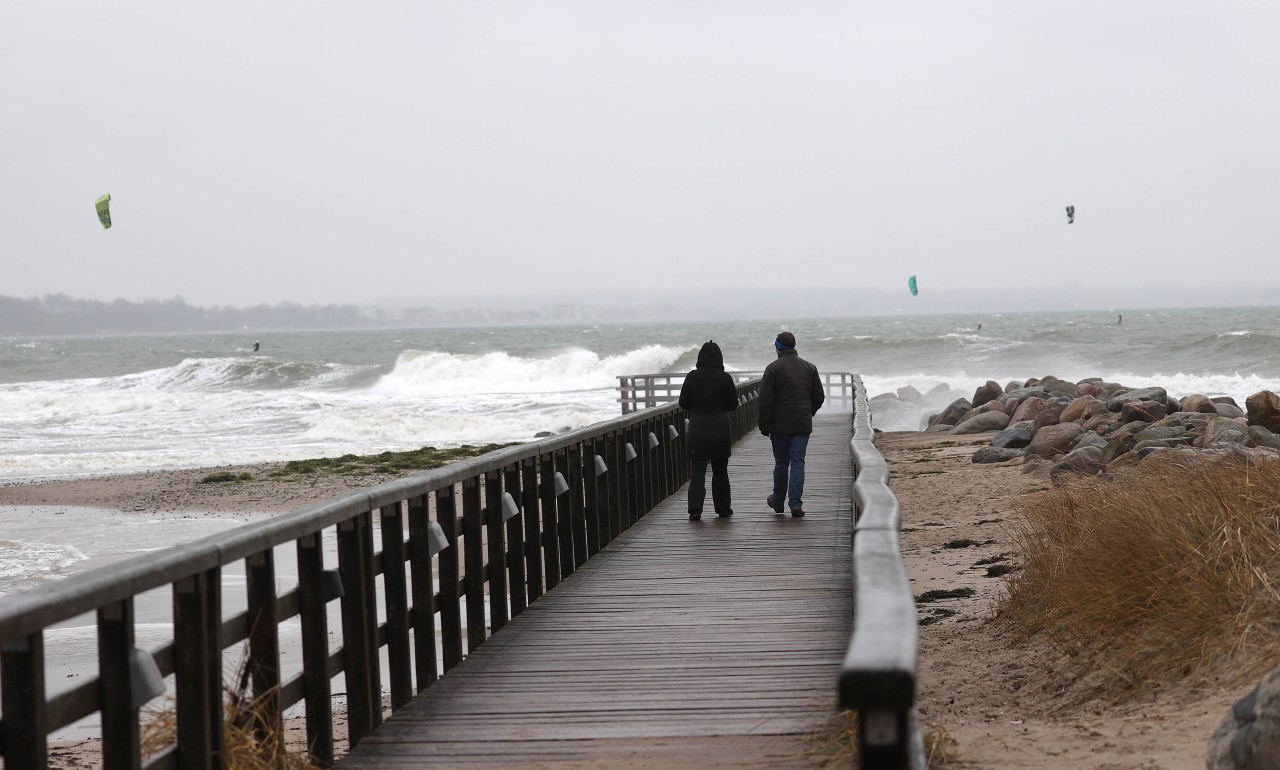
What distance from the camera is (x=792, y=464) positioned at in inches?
454

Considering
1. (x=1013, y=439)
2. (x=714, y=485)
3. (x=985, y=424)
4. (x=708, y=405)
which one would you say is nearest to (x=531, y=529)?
(x=708, y=405)

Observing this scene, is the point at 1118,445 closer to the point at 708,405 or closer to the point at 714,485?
the point at 714,485

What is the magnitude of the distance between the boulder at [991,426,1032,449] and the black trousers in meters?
9.92

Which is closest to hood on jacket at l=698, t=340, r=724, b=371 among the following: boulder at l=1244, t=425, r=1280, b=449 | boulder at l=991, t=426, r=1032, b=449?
boulder at l=1244, t=425, r=1280, b=449

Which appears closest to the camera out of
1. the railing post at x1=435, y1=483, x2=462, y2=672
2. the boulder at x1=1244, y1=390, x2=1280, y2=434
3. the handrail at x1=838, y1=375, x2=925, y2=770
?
the handrail at x1=838, y1=375, x2=925, y2=770

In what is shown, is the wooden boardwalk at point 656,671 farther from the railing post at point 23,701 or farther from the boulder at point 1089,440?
the boulder at point 1089,440

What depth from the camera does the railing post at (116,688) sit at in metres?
3.30

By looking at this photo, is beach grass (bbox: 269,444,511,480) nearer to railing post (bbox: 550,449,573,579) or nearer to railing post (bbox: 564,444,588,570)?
railing post (bbox: 564,444,588,570)

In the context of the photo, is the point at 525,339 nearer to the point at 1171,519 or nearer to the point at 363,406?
the point at 363,406

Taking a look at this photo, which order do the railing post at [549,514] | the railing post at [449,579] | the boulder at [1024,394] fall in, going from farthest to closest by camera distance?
the boulder at [1024,394], the railing post at [549,514], the railing post at [449,579]

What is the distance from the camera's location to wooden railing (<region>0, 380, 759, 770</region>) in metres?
3.07

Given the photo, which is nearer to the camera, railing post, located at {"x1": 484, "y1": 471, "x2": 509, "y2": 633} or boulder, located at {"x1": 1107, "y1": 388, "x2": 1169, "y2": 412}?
railing post, located at {"x1": 484, "y1": 471, "x2": 509, "y2": 633}

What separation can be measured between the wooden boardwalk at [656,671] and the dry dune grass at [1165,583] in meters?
1.08

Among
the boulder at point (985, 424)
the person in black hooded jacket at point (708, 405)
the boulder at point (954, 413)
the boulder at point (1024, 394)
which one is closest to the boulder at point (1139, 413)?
the boulder at point (985, 424)
